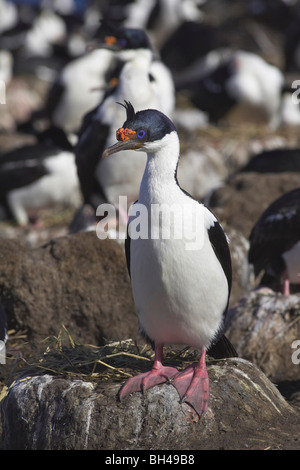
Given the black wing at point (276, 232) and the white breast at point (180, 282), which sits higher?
the white breast at point (180, 282)

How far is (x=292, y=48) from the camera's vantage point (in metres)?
23.1

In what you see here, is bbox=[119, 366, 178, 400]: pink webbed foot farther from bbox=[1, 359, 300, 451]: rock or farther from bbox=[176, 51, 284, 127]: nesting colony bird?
bbox=[176, 51, 284, 127]: nesting colony bird

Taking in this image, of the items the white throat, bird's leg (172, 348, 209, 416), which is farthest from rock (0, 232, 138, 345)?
the white throat

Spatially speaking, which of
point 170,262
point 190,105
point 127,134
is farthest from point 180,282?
point 190,105

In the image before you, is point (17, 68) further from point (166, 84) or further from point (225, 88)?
point (166, 84)

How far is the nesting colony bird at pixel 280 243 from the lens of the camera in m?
8.12

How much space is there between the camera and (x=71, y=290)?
7898 mm

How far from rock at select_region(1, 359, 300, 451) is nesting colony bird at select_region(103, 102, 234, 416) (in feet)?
0.35

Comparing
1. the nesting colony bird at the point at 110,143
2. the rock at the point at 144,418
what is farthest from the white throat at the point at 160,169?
the nesting colony bird at the point at 110,143

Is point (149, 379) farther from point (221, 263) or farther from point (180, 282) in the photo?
point (221, 263)

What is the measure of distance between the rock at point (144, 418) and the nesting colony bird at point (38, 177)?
7.86 metres

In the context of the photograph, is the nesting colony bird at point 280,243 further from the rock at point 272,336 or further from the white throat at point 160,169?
the white throat at point 160,169

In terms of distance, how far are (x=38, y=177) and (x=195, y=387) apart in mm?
8495
